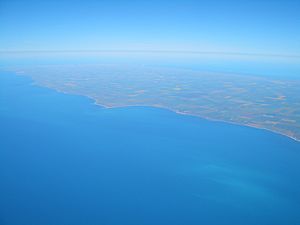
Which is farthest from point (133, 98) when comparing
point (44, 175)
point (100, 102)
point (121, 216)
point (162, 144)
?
point (121, 216)

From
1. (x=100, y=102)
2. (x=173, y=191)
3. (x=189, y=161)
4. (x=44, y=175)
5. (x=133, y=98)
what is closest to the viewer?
(x=173, y=191)

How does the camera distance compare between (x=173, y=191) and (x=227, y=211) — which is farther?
(x=173, y=191)

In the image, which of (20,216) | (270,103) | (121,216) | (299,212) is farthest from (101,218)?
(270,103)

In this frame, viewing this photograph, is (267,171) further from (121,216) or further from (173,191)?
(121,216)

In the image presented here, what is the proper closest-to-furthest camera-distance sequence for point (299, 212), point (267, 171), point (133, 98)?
point (299, 212) → point (267, 171) → point (133, 98)

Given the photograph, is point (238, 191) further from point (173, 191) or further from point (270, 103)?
point (270, 103)

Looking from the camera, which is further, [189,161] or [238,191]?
[189,161]
